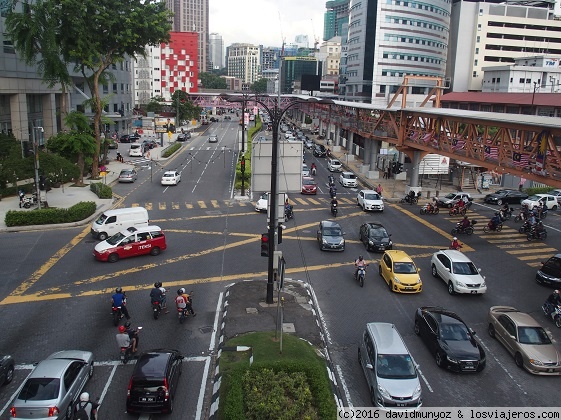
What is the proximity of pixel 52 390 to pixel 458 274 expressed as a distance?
1828 cm

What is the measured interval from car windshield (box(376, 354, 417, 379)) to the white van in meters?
20.4

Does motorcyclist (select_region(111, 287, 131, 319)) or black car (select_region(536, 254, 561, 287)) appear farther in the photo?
black car (select_region(536, 254, 561, 287))

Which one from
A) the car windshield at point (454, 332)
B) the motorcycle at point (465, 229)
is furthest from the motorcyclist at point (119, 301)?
the motorcycle at point (465, 229)

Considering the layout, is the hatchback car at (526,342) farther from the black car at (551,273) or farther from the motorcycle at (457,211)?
the motorcycle at (457,211)

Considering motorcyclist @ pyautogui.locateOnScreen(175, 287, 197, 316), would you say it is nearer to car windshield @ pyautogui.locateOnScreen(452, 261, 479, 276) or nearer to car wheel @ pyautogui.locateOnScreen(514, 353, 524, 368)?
car wheel @ pyautogui.locateOnScreen(514, 353, 524, 368)

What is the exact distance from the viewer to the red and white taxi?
27000mm

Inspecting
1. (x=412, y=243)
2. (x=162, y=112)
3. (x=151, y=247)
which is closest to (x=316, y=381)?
(x=151, y=247)

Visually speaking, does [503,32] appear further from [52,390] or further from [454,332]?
[52,390]

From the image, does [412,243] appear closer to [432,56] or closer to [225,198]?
[225,198]

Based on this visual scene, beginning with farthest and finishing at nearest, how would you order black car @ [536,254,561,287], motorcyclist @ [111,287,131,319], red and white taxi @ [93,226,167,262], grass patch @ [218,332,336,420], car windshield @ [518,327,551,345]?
1. red and white taxi @ [93,226,167,262]
2. black car @ [536,254,561,287]
3. motorcyclist @ [111,287,131,319]
4. car windshield @ [518,327,551,345]
5. grass patch @ [218,332,336,420]

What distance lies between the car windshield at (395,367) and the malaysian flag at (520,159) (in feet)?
63.1

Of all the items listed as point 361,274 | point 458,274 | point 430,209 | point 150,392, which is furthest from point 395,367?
point 430,209

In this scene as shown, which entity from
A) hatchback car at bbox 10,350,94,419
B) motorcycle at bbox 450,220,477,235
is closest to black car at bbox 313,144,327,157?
motorcycle at bbox 450,220,477,235

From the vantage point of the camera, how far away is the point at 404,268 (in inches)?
961
